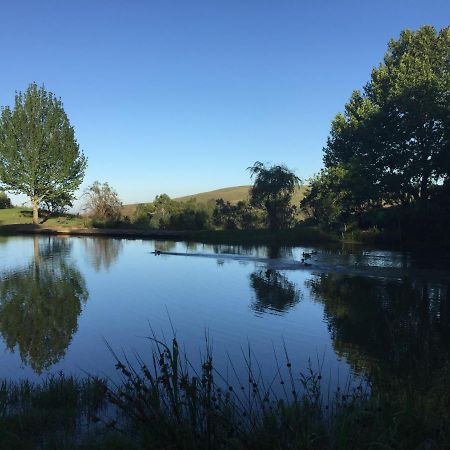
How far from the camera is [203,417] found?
3990mm

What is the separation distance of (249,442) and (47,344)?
6357 millimetres

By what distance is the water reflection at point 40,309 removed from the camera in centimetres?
859

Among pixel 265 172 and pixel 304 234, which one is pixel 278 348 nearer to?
pixel 304 234

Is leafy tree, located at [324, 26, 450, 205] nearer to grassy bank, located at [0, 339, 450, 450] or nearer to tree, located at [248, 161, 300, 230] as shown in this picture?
tree, located at [248, 161, 300, 230]

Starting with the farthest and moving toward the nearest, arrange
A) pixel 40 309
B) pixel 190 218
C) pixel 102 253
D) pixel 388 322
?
pixel 190 218
pixel 102 253
pixel 40 309
pixel 388 322

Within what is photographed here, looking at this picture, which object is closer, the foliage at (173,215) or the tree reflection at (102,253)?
the tree reflection at (102,253)

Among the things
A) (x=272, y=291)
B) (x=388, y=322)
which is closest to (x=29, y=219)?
(x=272, y=291)

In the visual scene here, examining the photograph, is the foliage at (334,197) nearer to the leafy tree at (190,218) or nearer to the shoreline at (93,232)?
the leafy tree at (190,218)

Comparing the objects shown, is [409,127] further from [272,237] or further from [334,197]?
[272,237]

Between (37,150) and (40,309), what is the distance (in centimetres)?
3925

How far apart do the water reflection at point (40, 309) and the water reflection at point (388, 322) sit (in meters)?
5.37

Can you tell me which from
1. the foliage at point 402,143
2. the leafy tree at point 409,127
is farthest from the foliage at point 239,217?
the leafy tree at point 409,127

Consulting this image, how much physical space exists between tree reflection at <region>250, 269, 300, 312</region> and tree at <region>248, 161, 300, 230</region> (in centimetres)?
1907

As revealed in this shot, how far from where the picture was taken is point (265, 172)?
38.0 metres
